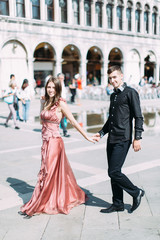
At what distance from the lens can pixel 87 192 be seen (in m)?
5.29

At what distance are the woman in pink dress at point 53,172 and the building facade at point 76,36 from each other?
19866 millimetres

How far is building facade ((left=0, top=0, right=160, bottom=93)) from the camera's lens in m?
26.2

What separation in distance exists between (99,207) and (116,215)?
376 mm

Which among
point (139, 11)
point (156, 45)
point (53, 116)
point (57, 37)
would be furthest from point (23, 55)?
point (53, 116)

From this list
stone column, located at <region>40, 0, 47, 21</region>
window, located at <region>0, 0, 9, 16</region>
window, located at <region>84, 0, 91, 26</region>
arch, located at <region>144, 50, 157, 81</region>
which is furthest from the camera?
arch, located at <region>144, 50, 157, 81</region>

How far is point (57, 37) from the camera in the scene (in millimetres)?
29109

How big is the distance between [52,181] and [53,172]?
123 mm

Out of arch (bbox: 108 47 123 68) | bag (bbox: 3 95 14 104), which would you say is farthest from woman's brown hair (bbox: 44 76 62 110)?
arch (bbox: 108 47 123 68)

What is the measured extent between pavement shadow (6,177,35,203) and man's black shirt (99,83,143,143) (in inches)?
73.1

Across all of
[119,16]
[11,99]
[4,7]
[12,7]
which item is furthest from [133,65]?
[11,99]

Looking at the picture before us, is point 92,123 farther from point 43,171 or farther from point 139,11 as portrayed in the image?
point 139,11

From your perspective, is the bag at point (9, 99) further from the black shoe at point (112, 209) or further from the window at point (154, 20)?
the window at point (154, 20)

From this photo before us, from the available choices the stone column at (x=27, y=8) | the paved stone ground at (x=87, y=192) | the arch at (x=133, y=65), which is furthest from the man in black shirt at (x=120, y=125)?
the arch at (x=133, y=65)

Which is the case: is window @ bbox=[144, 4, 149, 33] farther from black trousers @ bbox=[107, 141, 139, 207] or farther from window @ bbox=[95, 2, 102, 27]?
black trousers @ bbox=[107, 141, 139, 207]
